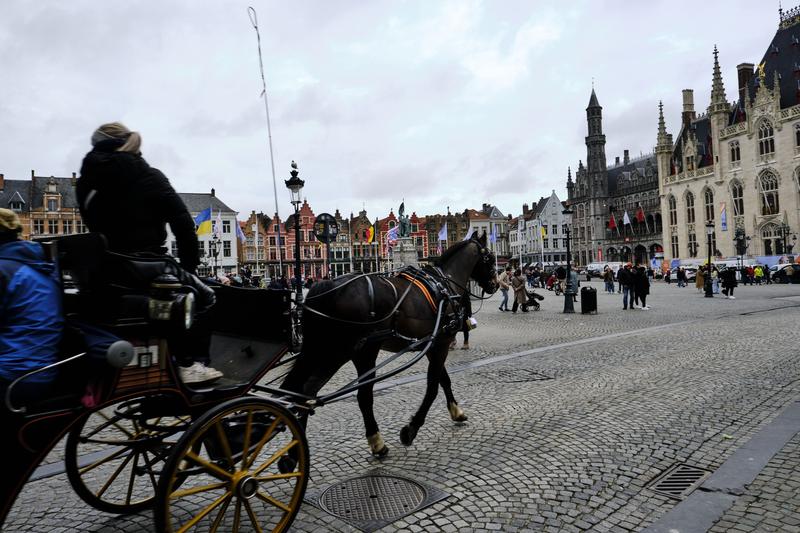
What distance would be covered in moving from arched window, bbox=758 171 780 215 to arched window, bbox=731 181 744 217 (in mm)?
2338

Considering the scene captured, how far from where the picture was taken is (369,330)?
4.70m

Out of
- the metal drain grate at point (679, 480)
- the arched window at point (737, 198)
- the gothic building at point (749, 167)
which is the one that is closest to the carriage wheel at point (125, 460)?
the metal drain grate at point (679, 480)

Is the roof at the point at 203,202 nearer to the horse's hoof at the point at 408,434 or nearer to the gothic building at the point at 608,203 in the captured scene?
the gothic building at the point at 608,203

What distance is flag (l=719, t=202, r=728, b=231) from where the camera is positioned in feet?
166

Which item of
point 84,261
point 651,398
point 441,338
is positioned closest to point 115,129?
point 84,261

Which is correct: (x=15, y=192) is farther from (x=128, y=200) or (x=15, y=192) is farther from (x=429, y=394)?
(x=128, y=200)

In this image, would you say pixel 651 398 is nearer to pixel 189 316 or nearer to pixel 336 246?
pixel 189 316

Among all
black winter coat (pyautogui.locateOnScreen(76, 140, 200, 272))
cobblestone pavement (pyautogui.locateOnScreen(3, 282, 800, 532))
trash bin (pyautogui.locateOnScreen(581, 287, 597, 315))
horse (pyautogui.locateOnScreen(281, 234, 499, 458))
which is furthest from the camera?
trash bin (pyautogui.locateOnScreen(581, 287, 597, 315))

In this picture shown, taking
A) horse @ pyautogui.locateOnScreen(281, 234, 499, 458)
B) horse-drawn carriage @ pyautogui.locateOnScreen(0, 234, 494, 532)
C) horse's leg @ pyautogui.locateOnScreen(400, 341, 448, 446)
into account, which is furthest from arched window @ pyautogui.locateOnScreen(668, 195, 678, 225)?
horse-drawn carriage @ pyautogui.locateOnScreen(0, 234, 494, 532)

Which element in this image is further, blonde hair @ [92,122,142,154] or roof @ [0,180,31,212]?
roof @ [0,180,31,212]

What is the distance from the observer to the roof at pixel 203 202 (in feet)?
216

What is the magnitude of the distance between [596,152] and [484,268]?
84870 mm

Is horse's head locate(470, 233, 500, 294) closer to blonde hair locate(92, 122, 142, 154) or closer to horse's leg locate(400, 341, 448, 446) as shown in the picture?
horse's leg locate(400, 341, 448, 446)

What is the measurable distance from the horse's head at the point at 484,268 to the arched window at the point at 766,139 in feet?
186
